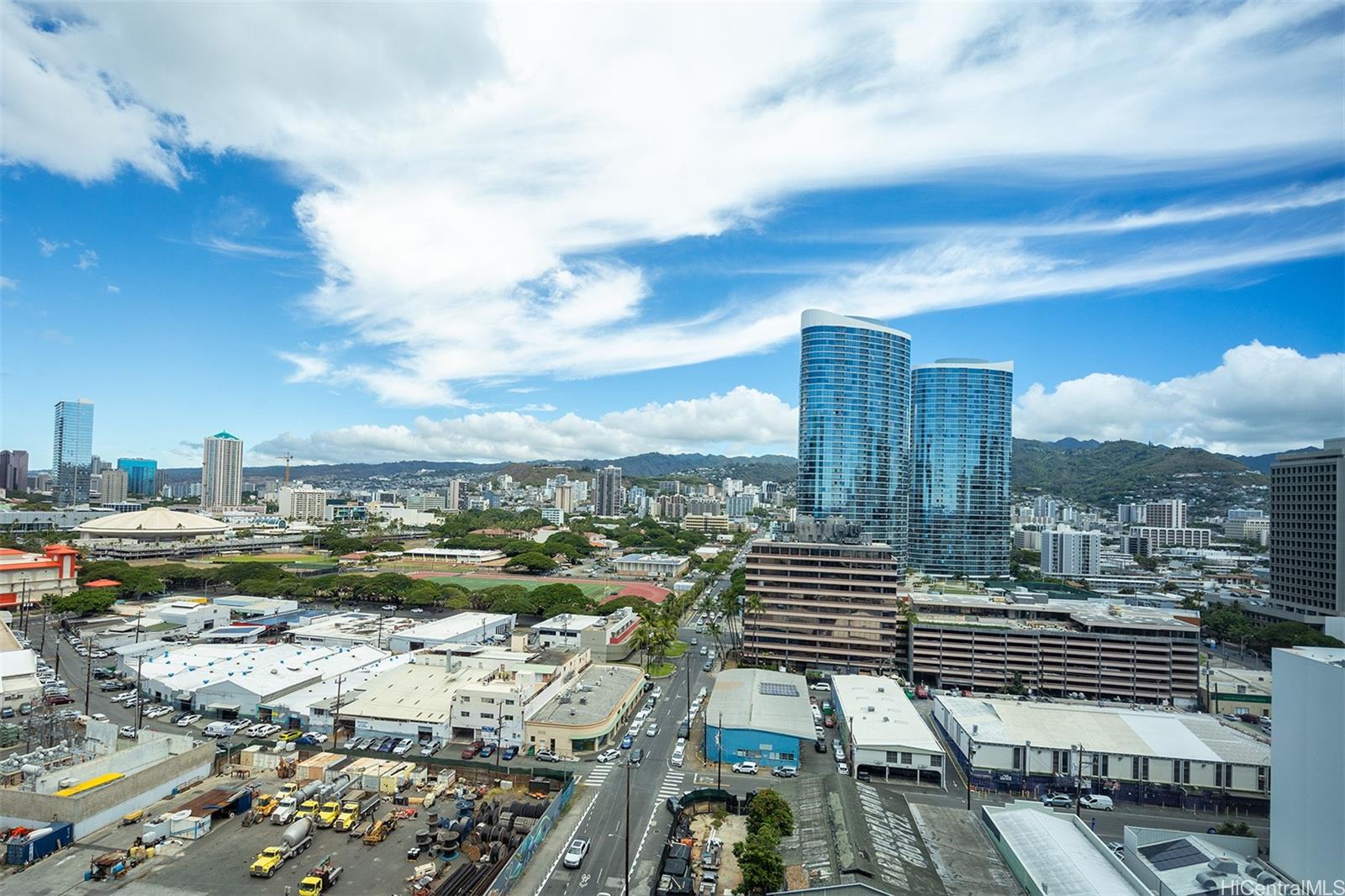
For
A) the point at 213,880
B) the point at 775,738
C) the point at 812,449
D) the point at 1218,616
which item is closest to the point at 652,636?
the point at 775,738

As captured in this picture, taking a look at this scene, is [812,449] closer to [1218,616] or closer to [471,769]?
[1218,616]

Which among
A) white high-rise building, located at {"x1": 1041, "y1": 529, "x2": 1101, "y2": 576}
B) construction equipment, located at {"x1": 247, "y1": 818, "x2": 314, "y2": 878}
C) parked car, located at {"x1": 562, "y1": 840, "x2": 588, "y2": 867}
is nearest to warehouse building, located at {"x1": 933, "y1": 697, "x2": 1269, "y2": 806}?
parked car, located at {"x1": 562, "y1": 840, "x2": 588, "y2": 867}

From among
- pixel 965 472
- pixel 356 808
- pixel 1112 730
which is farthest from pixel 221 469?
pixel 1112 730

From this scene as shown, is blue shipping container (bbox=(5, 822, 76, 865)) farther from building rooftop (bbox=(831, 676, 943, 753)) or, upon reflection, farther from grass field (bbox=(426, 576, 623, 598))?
grass field (bbox=(426, 576, 623, 598))

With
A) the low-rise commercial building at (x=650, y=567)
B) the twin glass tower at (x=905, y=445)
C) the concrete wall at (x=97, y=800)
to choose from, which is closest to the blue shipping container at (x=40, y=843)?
the concrete wall at (x=97, y=800)

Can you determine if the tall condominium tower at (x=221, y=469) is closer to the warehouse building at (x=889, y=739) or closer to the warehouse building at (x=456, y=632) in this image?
the warehouse building at (x=456, y=632)

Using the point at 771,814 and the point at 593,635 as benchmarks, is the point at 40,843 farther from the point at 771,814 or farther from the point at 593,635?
the point at 593,635
